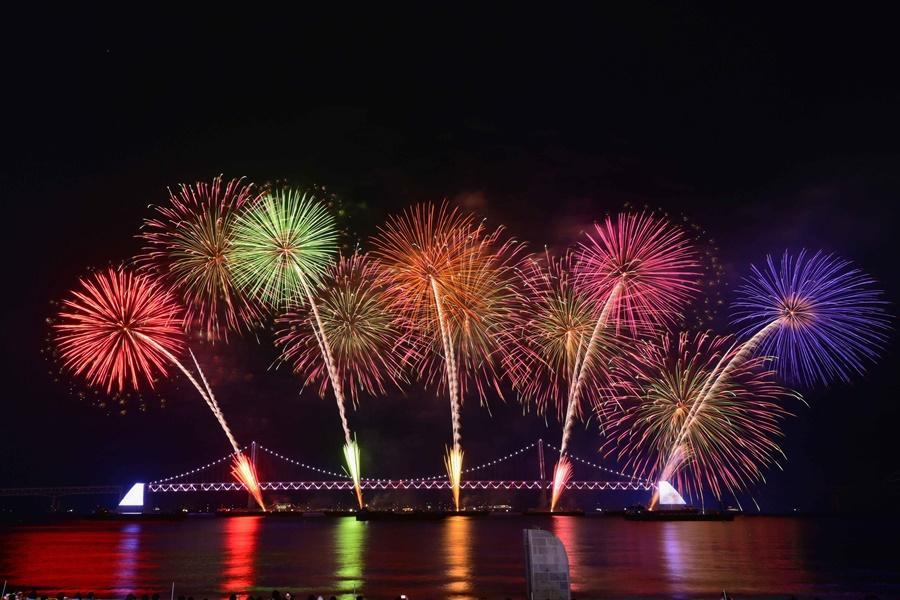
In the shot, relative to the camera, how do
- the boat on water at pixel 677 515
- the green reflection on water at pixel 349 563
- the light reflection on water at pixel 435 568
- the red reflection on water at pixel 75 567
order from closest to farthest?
the light reflection on water at pixel 435 568 < the red reflection on water at pixel 75 567 < the green reflection on water at pixel 349 563 < the boat on water at pixel 677 515

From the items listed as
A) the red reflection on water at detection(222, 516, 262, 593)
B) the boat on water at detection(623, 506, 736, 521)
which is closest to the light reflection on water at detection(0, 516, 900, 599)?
the red reflection on water at detection(222, 516, 262, 593)

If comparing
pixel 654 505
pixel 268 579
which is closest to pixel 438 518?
pixel 654 505

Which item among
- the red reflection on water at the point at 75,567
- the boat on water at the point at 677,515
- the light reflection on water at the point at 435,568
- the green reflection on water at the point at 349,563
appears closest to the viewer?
the light reflection on water at the point at 435,568

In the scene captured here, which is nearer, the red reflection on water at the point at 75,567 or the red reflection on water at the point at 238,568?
the red reflection on water at the point at 238,568

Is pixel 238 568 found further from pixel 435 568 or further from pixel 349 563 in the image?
pixel 435 568

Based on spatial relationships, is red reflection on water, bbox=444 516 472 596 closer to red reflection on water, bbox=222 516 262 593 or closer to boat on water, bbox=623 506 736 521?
red reflection on water, bbox=222 516 262 593

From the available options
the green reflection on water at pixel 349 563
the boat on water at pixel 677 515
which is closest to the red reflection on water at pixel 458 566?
the green reflection on water at pixel 349 563

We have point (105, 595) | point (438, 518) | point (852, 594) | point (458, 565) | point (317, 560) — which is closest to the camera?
point (105, 595)

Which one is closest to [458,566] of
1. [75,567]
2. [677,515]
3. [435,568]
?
[435,568]

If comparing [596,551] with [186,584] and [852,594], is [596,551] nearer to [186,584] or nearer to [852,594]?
[852,594]

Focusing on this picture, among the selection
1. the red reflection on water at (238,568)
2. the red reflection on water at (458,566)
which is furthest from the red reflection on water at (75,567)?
the red reflection on water at (458,566)

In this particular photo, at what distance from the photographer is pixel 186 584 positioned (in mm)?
42438

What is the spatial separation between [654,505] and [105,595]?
13787cm

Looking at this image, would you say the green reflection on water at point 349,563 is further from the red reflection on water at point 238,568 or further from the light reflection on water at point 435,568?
the red reflection on water at point 238,568
